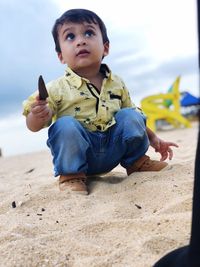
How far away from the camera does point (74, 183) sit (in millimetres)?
1423

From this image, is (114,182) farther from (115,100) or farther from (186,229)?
(186,229)

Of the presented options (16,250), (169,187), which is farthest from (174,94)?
(16,250)

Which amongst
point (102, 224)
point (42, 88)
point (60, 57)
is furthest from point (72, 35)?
point (102, 224)

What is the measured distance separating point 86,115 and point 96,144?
0.37 feet

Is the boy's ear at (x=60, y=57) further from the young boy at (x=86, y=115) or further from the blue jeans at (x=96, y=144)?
the blue jeans at (x=96, y=144)

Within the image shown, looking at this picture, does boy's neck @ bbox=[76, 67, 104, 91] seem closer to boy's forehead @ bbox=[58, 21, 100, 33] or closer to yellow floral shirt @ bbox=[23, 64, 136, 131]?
yellow floral shirt @ bbox=[23, 64, 136, 131]

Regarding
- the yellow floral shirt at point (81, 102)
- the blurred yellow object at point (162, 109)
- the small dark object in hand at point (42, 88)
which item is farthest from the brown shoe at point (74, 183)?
the blurred yellow object at point (162, 109)

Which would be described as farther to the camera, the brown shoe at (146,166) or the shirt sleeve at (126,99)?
the shirt sleeve at (126,99)

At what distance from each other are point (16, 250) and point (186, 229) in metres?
0.36

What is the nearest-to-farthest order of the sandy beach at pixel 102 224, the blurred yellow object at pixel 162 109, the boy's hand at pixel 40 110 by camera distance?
the sandy beach at pixel 102 224 < the boy's hand at pixel 40 110 < the blurred yellow object at pixel 162 109

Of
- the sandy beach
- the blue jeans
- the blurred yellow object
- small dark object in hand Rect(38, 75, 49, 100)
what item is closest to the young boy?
the blue jeans

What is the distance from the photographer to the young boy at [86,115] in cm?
146

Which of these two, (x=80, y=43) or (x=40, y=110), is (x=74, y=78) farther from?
(x=40, y=110)

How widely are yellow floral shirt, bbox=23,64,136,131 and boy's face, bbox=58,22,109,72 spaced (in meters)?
0.06
